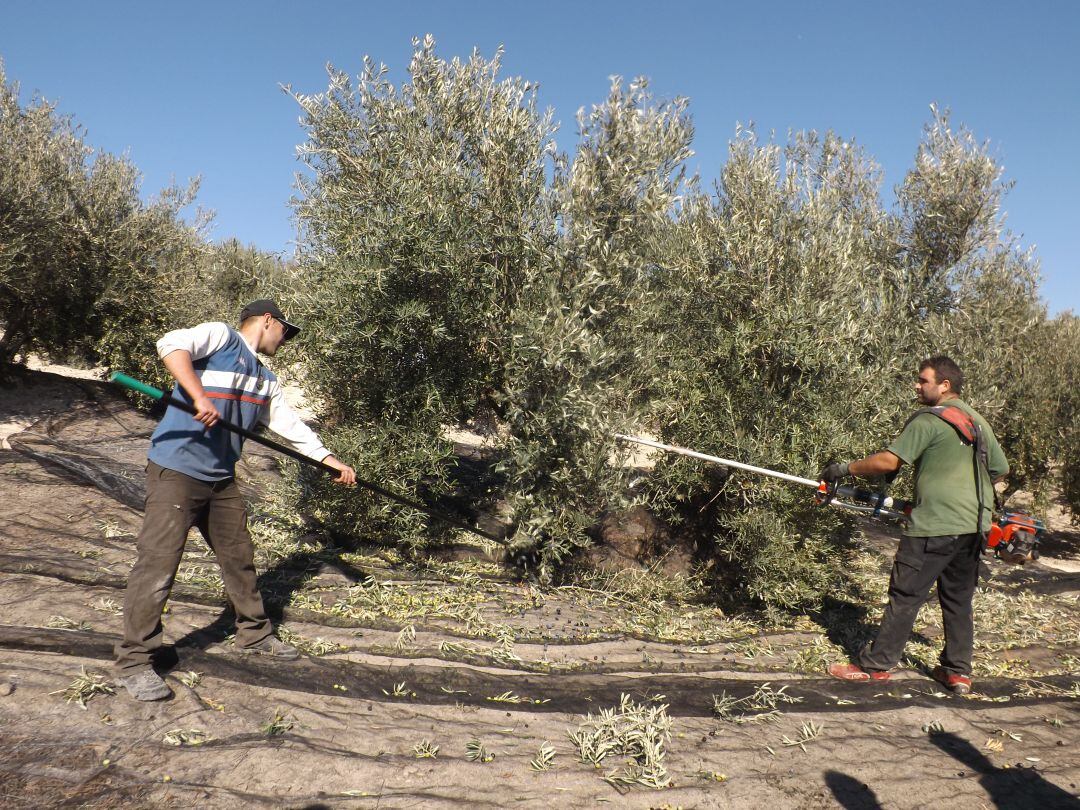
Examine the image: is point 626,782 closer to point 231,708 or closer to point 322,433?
point 231,708

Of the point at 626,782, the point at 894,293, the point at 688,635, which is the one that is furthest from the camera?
the point at 894,293

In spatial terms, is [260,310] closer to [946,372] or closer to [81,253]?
[946,372]

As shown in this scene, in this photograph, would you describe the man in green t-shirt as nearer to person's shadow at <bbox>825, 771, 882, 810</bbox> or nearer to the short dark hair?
the short dark hair

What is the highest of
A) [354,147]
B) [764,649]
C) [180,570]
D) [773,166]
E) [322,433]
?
[773,166]

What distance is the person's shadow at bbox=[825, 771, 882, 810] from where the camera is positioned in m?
4.00

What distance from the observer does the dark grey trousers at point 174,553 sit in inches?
174

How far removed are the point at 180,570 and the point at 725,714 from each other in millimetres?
4996

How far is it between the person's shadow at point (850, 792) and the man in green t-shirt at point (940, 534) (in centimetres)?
190

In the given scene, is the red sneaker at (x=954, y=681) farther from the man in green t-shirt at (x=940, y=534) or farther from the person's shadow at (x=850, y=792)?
the person's shadow at (x=850, y=792)

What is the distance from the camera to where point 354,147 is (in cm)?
783

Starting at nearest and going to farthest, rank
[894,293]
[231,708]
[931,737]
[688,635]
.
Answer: [231,708] < [931,737] < [688,635] < [894,293]

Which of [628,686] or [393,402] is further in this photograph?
[393,402]

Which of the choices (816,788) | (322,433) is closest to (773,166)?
(322,433)

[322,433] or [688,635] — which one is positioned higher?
[322,433]
